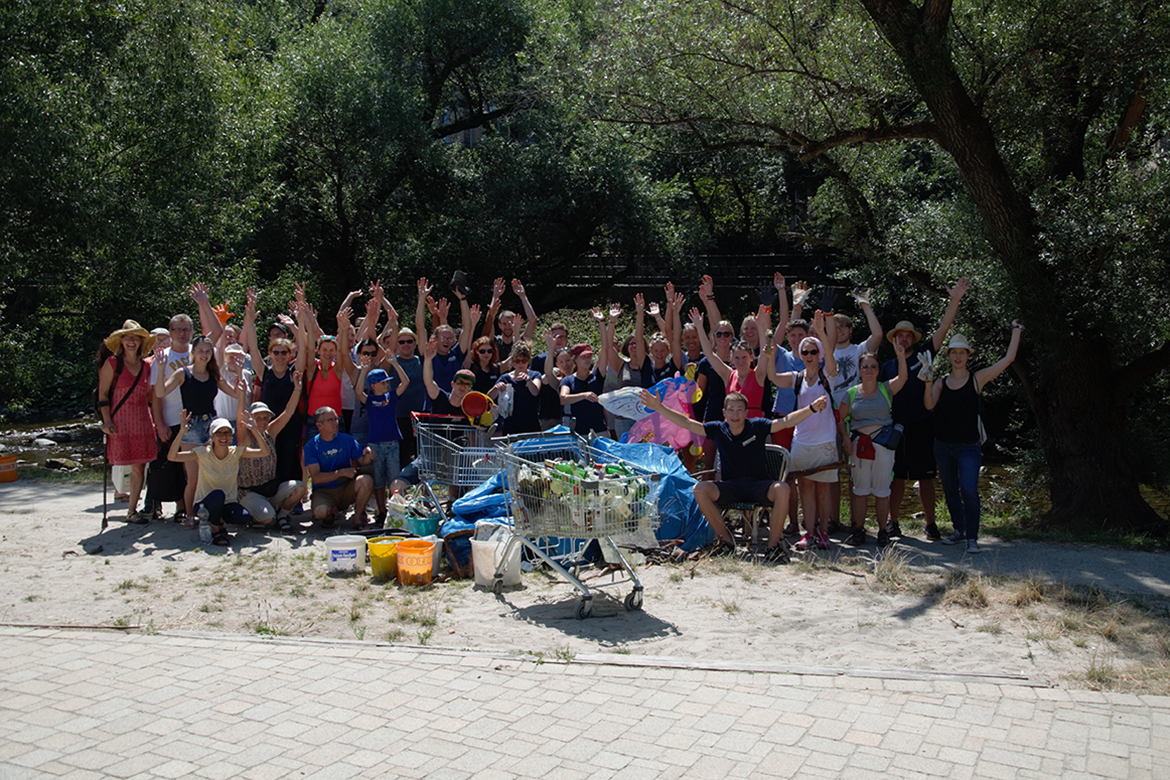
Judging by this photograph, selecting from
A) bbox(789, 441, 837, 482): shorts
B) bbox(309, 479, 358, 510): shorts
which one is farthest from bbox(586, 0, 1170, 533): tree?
bbox(309, 479, 358, 510): shorts

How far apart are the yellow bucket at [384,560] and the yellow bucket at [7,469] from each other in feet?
24.8

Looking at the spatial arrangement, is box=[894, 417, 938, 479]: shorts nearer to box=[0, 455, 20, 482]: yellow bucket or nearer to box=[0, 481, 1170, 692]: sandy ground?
box=[0, 481, 1170, 692]: sandy ground

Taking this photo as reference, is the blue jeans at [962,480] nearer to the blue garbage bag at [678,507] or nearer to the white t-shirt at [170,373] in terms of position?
the blue garbage bag at [678,507]

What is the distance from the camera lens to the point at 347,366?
10.3 meters

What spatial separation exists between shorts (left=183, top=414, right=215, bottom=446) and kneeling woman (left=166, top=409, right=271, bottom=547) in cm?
8

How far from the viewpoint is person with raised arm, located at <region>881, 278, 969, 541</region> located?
357 inches

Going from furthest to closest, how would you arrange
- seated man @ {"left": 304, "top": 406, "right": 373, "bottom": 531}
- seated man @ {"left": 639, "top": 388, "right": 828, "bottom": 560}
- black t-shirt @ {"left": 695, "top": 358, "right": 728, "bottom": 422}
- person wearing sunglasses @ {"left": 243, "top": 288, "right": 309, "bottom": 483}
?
person wearing sunglasses @ {"left": 243, "top": 288, "right": 309, "bottom": 483}, seated man @ {"left": 304, "top": 406, "right": 373, "bottom": 531}, black t-shirt @ {"left": 695, "top": 358, "right": 728, "bottom": 422}, seated man @ {"left": 639, "top": 388, "right": 828, "bottom": 560}

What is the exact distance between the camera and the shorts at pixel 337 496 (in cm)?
958

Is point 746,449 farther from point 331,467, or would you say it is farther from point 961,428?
point 331,467

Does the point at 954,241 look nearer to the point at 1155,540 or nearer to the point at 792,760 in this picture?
the point at 1155,540

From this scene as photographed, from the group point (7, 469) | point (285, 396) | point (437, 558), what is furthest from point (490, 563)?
point (7, 469)

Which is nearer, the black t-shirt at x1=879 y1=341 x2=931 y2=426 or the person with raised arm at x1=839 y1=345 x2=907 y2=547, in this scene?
the person with raised arm at x1=839 y1=345 x2=907 y2=547

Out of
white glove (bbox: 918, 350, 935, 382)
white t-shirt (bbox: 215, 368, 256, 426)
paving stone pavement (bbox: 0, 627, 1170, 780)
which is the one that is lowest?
paving stone pavement (bbox: 0, 627, 1170, 780)

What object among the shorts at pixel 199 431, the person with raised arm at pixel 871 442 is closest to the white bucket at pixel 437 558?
the shorts at pixel 199 431
